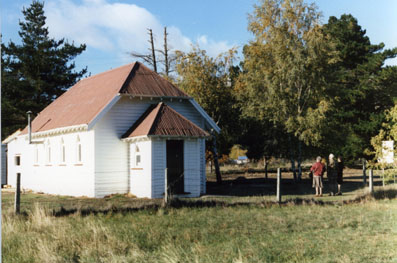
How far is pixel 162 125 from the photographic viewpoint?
23.0 meters

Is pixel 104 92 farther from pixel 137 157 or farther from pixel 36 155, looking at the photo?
pixel 36 155

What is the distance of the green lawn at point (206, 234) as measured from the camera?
9281 millimetres

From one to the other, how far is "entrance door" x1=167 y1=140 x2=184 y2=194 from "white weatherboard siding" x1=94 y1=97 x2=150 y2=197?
2.47 meters

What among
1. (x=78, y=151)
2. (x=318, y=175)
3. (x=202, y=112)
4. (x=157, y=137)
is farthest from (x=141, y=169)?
(x=318, y=175)

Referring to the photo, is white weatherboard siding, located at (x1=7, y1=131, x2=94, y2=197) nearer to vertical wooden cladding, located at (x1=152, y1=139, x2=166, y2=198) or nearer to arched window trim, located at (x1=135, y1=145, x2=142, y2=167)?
arched window trim, located at (x1=135, y1=145, x2=142, y2=167)

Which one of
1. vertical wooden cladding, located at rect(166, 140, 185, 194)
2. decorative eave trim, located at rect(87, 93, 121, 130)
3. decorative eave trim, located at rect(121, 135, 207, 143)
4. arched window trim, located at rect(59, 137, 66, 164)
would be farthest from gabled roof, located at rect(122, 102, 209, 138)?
arched window trim, located at rect(59, 137, 66, 164)

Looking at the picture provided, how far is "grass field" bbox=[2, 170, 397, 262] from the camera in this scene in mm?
9281

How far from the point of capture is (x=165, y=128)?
75.1 feet

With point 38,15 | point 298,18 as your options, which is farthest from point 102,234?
point 38,15

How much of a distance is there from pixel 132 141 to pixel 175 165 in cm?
242

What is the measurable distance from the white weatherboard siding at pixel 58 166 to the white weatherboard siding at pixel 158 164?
11.2 feet

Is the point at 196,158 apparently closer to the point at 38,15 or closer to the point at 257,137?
the point at 257,137

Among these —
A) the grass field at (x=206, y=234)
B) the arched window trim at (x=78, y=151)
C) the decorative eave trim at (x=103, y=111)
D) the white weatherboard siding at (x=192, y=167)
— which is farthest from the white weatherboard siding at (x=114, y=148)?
the grass field at (x=206, y=234)

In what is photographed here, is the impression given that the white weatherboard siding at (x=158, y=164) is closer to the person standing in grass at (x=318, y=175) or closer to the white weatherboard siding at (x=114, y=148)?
the white weatherboard siding at (x=114, y=148)
